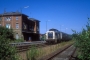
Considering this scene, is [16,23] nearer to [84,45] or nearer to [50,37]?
[50,37]

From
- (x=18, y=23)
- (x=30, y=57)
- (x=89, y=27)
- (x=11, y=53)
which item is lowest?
(x=30, y=57)

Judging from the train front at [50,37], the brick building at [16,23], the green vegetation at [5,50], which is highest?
the brick building at [16,23]

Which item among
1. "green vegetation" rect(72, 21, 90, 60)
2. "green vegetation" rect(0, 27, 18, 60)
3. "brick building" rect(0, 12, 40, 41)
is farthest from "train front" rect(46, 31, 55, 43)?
"green vegetation" rect(0, 27, 18, 60)

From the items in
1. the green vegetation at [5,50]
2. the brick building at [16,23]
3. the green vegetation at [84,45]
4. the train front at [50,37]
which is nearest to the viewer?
the green vegetation at [5,50]

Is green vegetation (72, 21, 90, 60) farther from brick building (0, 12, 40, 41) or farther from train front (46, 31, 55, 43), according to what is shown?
brick building (0, 12, 40, 41)

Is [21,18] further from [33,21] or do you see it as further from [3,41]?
[3,41]

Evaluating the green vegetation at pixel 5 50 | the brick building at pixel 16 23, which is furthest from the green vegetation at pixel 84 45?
the brick building at pixel 16 23

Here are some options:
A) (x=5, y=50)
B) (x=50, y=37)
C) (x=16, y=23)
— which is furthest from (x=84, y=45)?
(x=16, y=23)

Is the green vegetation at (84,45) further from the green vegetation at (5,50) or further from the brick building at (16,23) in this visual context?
the brick building at (16,23)

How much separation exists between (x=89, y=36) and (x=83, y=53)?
3.95 ft

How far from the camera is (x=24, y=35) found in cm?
6169

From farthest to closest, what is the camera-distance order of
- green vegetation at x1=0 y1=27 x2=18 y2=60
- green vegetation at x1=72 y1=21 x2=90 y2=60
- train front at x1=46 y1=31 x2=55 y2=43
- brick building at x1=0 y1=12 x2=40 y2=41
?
brick building at x1=0 y1=12 x2=40 y2=41 < train front at x1=46 y1=31 x2=55 y2=43 < green vegetation at x1=72 y1=21 x2=90 y2=60 < green vegetation at x1=0 y1=27 x2=18 y2=60

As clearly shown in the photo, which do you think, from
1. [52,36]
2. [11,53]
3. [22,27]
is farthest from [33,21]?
[11,53]

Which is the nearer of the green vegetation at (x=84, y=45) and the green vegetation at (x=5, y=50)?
the green vegetation at (x=5, y=50)
